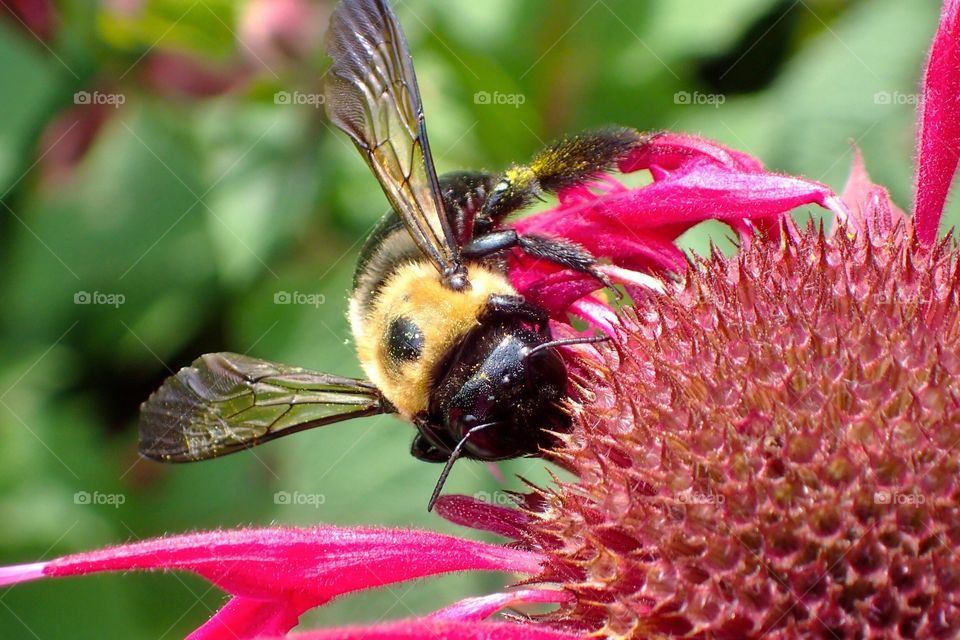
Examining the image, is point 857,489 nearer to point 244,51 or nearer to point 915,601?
point 915,601

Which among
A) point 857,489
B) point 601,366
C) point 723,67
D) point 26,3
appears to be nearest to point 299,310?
point 26,3

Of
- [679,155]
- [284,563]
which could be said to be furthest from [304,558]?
[679,155]

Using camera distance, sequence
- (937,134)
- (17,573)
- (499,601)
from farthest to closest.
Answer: (937,134)
(499,601)
(17,573)

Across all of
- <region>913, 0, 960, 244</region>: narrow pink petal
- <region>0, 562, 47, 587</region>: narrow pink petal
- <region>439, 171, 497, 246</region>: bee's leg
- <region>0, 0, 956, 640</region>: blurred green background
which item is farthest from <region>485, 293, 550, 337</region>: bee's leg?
<region>0, 0, 956, 640</region>: blurred green background

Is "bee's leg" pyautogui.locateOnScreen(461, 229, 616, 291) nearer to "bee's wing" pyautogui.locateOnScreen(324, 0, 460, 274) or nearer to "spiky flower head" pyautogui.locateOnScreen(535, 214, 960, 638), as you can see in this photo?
"bee's wing" pyautogui.locateOnScreen(324, 0, 460, 274)

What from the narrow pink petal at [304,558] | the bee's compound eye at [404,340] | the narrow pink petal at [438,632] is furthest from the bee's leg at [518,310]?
the narrow pink petal at [438,632]

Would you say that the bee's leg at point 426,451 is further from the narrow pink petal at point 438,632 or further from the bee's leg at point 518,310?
the narrow pink petal at point 438,632

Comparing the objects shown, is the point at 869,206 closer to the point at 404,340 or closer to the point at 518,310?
the point at 518,310
